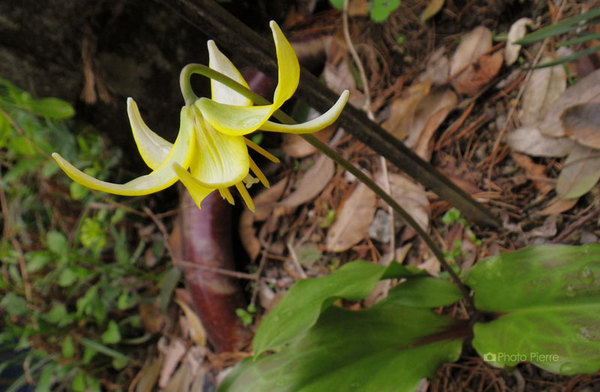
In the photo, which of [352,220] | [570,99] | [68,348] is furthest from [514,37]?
[68,348]

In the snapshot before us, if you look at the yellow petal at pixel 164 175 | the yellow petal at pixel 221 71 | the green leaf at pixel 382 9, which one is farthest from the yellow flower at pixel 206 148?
the green leaf at pixel 382 9

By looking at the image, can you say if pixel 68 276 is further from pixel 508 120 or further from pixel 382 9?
pixel 508 120

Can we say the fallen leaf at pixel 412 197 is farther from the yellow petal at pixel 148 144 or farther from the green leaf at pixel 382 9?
the yellow petal at pixel 148 144

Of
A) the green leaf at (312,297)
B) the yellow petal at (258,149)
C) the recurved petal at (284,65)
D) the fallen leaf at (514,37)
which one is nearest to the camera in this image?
the recurved petal at (284,65)

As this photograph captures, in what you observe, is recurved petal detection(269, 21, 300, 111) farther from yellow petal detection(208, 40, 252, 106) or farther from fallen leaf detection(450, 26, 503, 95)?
fallen leaf detection(450, 26, 503, 95)

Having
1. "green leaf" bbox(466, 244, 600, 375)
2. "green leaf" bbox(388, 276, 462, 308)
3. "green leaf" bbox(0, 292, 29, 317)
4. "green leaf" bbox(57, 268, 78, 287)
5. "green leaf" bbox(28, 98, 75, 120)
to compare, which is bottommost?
"green leaf" bbox(0, 292, 29, 317)

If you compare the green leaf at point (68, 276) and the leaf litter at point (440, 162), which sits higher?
the leaf litter at point (440, 162)

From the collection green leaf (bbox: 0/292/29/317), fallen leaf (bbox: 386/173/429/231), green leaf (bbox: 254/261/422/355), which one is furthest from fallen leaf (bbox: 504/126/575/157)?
green leaf (bbox: 0/292/29/317)
